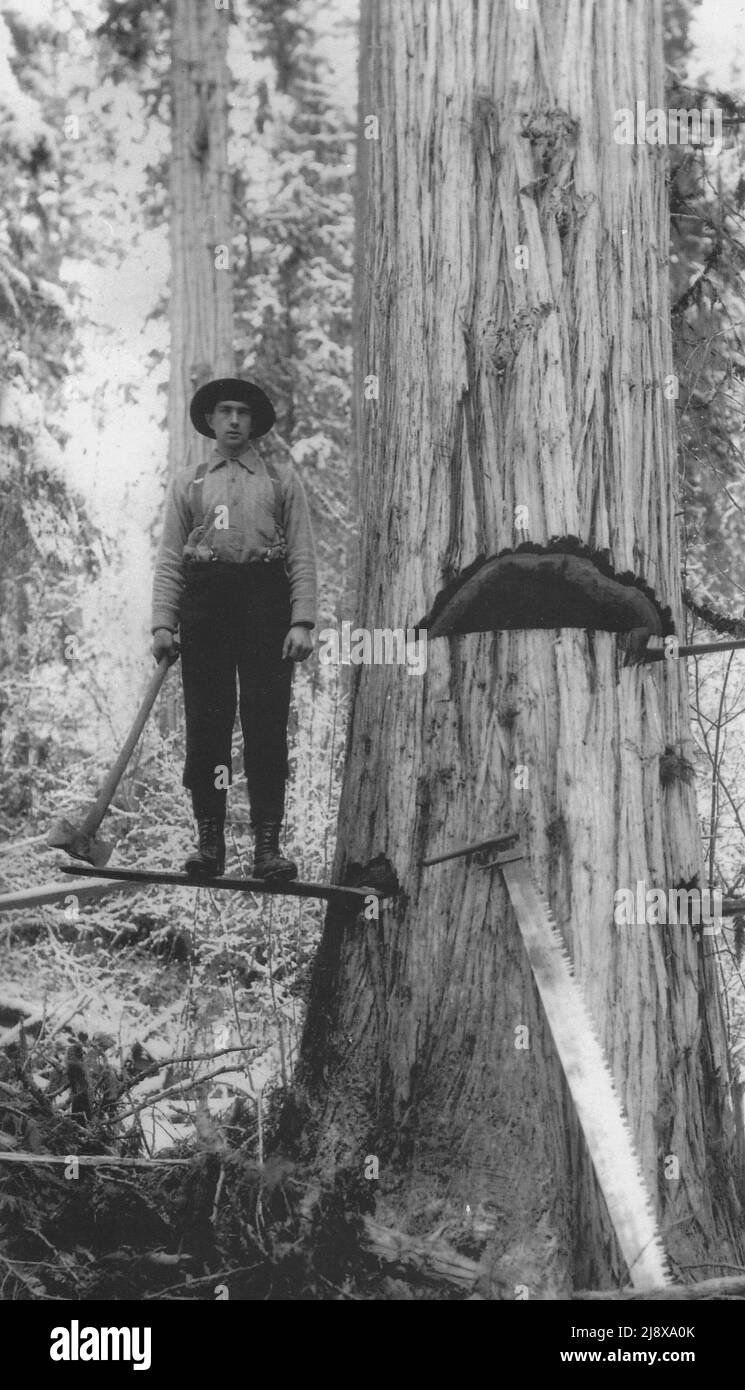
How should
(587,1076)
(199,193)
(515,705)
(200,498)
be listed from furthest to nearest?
(199,193) < (200,498) < (515,705) < (587,1076)

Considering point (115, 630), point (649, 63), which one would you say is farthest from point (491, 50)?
point (115, 630)

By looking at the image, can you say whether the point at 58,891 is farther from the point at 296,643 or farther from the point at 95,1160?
the point at 296,643

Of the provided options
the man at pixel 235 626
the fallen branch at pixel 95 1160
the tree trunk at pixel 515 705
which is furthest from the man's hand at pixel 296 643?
the fallen branch at pixel 95 1160

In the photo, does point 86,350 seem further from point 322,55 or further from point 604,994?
point 604,994

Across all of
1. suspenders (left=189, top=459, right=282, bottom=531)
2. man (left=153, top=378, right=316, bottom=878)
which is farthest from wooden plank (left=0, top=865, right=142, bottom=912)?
suspenders (left=189, top=459, right=282, bottom=531)

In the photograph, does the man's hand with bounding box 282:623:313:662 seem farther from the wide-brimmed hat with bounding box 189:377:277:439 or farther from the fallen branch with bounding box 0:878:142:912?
the fallen branch with bounding box 0:878:142:912

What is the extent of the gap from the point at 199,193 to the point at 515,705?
265cm

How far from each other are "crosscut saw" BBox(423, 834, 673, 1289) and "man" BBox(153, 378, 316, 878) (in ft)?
2.48

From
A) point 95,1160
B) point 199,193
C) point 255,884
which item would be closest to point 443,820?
point 255,884

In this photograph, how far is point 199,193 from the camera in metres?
4.39

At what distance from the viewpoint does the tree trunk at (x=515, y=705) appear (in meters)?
2.59

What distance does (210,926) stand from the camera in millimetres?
3768

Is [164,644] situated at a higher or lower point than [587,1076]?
higher

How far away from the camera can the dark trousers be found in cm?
317
